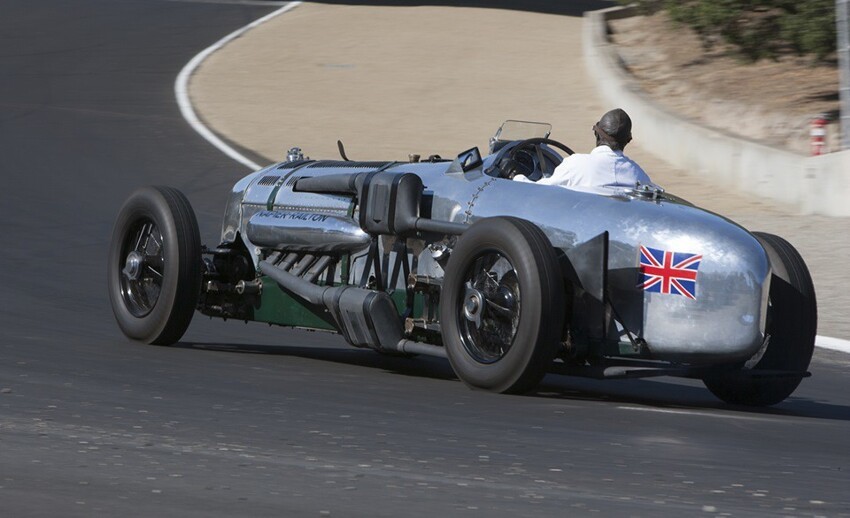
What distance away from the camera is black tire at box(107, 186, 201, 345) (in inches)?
368

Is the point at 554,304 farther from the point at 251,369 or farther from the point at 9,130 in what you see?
the point at 9,130

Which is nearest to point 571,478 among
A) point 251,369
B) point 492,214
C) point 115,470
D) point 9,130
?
point 115,470

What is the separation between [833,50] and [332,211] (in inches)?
573

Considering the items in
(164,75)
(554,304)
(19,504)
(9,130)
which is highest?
(164,75)

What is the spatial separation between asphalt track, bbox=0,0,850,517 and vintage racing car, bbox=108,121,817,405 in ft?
0.85

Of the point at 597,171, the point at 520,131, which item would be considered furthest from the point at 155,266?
the point at 597,171

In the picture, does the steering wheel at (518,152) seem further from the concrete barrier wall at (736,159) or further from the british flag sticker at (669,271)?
the concrete barrier wall at (736,159)

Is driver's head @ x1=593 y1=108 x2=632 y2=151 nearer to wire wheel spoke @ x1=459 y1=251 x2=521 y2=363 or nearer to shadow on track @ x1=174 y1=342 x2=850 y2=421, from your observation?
Result: wire wheel spoke @ x1=459 y1=251 x2=521 y2=363

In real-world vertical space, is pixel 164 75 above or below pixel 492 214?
above

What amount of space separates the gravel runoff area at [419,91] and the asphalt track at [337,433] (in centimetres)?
544

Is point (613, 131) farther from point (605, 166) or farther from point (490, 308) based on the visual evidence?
point (490, 308)

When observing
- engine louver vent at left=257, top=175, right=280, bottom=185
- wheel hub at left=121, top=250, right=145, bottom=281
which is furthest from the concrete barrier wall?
wheel hub at left=121, top=250, right=145, bottom=281

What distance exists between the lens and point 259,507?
504 centimetres

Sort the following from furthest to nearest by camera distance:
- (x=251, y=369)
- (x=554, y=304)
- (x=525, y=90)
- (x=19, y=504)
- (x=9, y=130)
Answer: (x=525, y=90) < (x=9, y=130) < (x=251, y=369) < (x=554, y=304) < (x=19, y=504)
